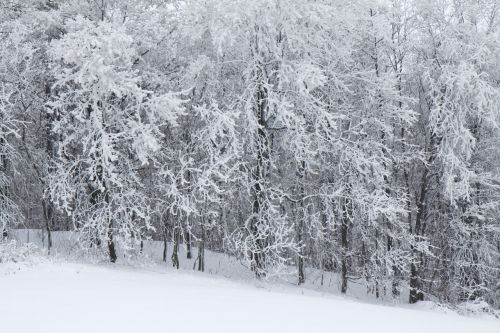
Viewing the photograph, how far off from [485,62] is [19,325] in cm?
1484

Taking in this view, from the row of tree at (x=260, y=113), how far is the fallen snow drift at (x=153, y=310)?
2.96 metres

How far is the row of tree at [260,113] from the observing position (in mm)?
12555

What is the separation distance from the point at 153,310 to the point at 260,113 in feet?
26.7

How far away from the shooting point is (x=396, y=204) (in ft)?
45.3

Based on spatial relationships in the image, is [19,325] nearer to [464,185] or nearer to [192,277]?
[192,277]

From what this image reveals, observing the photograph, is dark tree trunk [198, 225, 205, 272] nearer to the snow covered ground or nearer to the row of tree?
the row of tree

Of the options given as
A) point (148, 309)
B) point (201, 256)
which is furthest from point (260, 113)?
point (201, 256)

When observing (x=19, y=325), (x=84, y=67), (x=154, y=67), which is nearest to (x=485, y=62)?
(x=154, y=67)

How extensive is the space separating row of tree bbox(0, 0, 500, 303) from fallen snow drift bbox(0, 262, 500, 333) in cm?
296

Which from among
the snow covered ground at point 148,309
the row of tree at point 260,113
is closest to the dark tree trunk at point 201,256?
the row of tree at point 260,113

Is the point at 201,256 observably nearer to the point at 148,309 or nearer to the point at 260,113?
the point at 260,113

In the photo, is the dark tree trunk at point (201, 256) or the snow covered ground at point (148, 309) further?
the dark tree trunk at point (201, 256)

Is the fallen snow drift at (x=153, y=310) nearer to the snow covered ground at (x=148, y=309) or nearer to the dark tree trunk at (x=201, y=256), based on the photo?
the snow covered ground at (x=148, y=309)

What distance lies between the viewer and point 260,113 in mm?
14250
